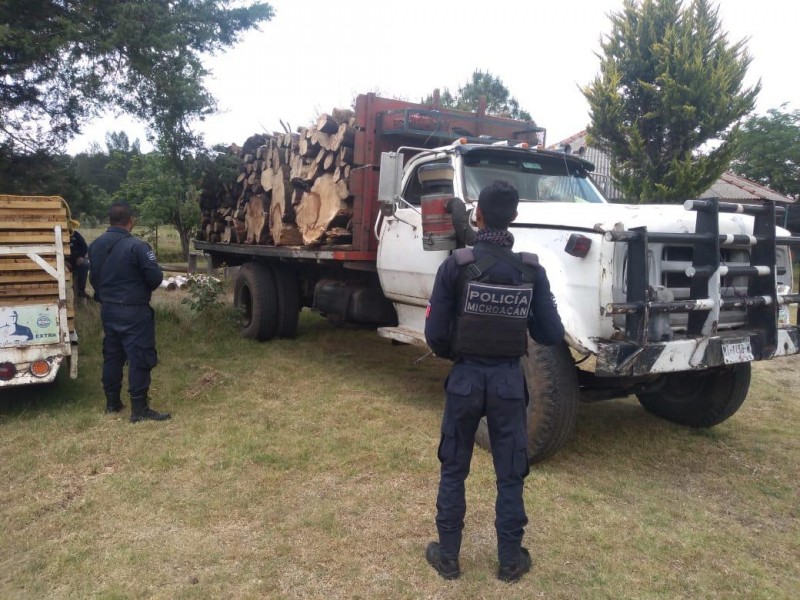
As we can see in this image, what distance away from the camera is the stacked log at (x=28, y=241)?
477 centimetres

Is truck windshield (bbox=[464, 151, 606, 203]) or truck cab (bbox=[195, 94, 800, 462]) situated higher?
truck windshield (bbox=[464, 151, 606, 203])

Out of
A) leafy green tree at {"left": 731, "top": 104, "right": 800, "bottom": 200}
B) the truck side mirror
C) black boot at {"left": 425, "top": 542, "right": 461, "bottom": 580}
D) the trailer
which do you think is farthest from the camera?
leafy green tree at {"left": 731, "top": 104, "right": 800, "bottom": 200}

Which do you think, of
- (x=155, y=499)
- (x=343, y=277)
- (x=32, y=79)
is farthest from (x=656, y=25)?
(x=155, y=499)

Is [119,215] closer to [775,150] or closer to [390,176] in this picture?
[390,176]

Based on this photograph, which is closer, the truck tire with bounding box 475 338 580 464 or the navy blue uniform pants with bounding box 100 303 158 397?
the truck tire with bounding box 475 338 580 464

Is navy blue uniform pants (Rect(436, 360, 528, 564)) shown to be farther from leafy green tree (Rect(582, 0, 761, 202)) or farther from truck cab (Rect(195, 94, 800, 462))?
leafy green tree (Rect(582, 0, 761, 202))

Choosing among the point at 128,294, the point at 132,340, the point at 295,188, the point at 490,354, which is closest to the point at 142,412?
the point at 132,340

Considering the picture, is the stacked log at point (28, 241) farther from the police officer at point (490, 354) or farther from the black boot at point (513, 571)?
the black boot at point (513, 571)

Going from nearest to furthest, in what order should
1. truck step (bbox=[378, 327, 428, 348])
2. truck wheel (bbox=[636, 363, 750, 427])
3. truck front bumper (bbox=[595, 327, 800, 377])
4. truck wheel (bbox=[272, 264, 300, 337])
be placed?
truck front bumper (bbox=[595, 327, 800, 377]), truck wheel (bbox=[636, 363, 750, 427]), truck step (bbox=[378, 327, 428, 348]), truck wheel (bbox=[272, 264, 300, 337])

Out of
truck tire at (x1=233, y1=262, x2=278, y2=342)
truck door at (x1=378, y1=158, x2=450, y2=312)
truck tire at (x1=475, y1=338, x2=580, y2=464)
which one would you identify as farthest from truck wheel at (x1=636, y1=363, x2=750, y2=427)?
truck tire at (x1=233, y1=262, x2=278, y2=342)

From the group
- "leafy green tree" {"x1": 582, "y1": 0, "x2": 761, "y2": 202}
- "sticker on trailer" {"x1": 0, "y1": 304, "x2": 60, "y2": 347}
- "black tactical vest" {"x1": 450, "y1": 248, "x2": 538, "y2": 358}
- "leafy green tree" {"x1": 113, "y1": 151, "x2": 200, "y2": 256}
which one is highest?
"leafy green tree" {"x1": 582, "y1": 0, "x2": 761, "y2": 202}

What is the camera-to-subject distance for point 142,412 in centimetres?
487

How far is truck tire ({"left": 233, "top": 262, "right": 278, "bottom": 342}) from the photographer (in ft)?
25.3

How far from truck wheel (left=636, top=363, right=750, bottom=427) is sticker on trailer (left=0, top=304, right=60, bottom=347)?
4762mm
